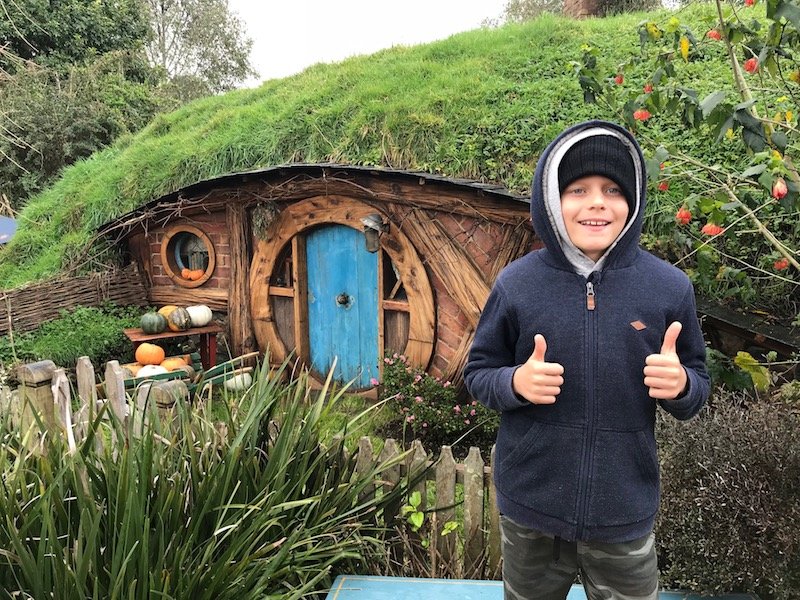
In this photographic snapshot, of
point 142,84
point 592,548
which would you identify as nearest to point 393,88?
point 592,548

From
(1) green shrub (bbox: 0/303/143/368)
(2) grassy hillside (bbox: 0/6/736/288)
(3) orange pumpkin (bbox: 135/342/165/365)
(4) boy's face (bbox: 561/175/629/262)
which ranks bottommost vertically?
(3) orange pumpkin (bbox: 135/342/165/365)

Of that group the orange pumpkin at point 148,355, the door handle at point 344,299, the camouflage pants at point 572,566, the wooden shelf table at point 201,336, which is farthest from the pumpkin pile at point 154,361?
the camouflage pants at point 572,566

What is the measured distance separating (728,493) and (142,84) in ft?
61.2

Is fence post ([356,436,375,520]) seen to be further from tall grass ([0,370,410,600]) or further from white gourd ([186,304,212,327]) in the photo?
white gourd ([186,304,212,327])

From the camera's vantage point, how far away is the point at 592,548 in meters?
1.69

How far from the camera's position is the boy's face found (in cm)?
167

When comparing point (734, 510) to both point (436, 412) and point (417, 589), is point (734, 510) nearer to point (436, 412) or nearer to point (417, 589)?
point (417, 589)

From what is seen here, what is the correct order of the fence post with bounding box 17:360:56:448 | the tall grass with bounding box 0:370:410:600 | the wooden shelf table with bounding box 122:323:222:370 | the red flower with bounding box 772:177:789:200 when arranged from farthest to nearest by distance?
the wooden shelf table with bounding box 122:323:222:370 < the fence post with bounding box 17:360:56:448 < the red flower with bounding box 772:177:789:200 < the tall grass with bounding box 0:370:410:600

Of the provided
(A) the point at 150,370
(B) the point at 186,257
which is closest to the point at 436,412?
(A) the point at 150,370

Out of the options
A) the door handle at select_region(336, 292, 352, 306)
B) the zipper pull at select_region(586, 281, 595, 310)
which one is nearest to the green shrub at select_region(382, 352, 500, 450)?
the door handle at select_region(336, 292, 352, 306)

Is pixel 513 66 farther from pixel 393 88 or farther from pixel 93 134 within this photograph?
pixel 93 134

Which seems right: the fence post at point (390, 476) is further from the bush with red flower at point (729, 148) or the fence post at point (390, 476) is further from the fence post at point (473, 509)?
the bush with red flower at point (729, 148)

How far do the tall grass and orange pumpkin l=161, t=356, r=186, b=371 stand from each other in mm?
3677

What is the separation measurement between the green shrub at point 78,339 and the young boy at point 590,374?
6312 millimetres
